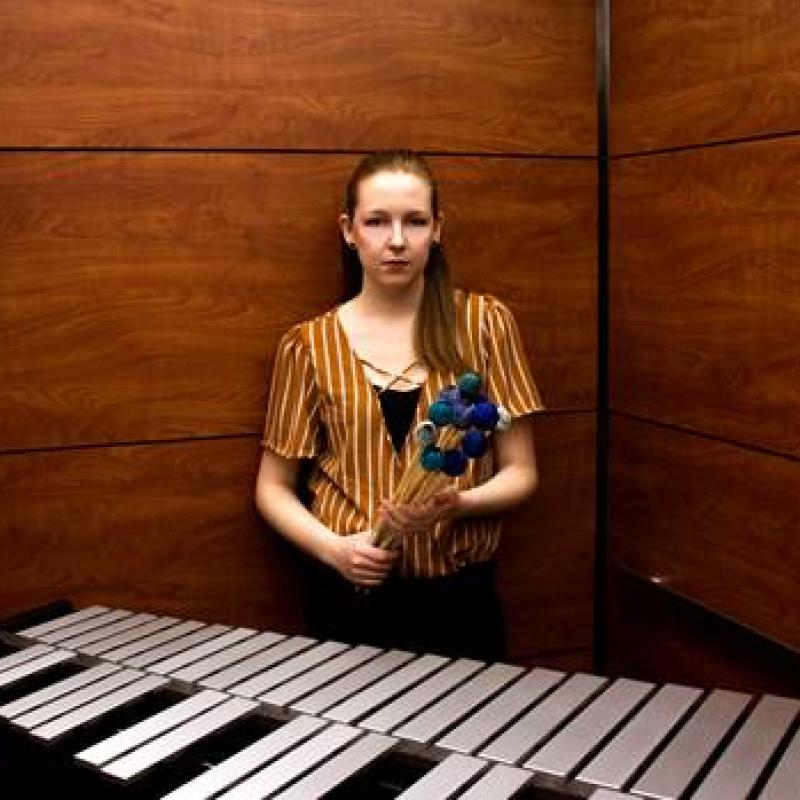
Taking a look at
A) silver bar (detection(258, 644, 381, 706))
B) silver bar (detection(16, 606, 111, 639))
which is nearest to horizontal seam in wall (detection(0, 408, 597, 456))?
silver bar (detection(16, 606, 111, 639))

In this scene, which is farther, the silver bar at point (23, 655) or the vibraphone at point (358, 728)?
the silver bar at point (23, 655)

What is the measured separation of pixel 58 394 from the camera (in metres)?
2.33

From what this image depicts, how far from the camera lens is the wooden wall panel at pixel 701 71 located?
2.09 meters

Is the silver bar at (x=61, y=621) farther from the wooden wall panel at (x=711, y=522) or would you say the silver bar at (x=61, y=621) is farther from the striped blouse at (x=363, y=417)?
the wooden wall panel at (x=711, y=522)

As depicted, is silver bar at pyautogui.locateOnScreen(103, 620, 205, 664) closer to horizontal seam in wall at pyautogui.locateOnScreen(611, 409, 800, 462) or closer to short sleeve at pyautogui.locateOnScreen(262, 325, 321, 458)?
short sleeve at pyautogui.locateOnScreen(262, 325, 321, 458)

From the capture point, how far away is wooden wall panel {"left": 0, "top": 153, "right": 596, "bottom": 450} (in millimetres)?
2283

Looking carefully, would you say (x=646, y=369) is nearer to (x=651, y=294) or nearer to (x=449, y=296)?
(x=651, y=294)

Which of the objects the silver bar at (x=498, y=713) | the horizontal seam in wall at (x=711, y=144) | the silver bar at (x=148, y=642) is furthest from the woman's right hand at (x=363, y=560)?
the horizontal seam in wall at (x=711, y=144)

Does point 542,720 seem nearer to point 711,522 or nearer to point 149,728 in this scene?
point 149,728

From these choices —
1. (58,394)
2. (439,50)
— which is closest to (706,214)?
(439,50)

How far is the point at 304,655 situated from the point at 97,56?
1.22 metres

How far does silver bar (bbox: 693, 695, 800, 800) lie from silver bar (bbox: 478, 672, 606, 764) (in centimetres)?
24

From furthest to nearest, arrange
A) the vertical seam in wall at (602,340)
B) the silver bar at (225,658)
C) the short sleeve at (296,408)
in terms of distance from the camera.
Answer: the vertical seam in wall at (602,340), the short sleeve at (296,408), the silver bar at (225,658)

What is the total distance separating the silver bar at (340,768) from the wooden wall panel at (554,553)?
111cm
